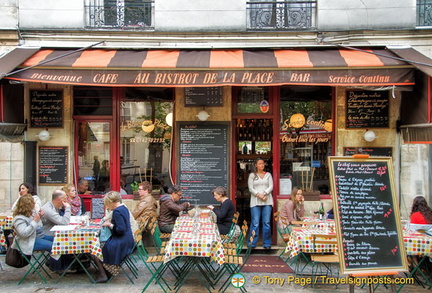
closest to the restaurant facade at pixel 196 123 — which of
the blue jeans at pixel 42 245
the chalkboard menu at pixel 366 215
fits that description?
the blue jeans at pixel 42 245

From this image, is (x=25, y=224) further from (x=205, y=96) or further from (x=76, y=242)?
(x=205, y=96)

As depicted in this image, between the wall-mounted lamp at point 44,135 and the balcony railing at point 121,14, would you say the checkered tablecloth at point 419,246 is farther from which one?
the wall-mounted lamp at point 44,135

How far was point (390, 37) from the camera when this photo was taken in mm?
8469

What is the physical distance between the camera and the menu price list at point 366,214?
203 inches

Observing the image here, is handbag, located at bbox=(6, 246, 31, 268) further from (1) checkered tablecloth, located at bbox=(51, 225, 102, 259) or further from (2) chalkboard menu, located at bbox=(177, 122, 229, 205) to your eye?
(2) chalkboard menu, located at bbox=(177, 122, 229, 205)

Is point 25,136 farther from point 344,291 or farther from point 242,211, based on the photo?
point 344,291

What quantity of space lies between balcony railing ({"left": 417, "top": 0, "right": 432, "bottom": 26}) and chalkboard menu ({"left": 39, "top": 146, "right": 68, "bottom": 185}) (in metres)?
7.62

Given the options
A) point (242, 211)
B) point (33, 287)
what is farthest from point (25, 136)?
point (242, 211)

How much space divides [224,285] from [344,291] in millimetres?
1750

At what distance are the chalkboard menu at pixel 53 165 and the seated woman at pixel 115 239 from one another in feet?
9.40

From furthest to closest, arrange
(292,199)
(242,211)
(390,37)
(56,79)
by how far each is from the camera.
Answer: (242,211) → (390,37) → (292,199) → (56,79)

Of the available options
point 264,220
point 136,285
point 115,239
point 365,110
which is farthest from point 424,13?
point 136,285

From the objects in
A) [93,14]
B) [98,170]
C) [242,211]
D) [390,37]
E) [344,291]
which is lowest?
[344,291]

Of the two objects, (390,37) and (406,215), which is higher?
(390,37)
